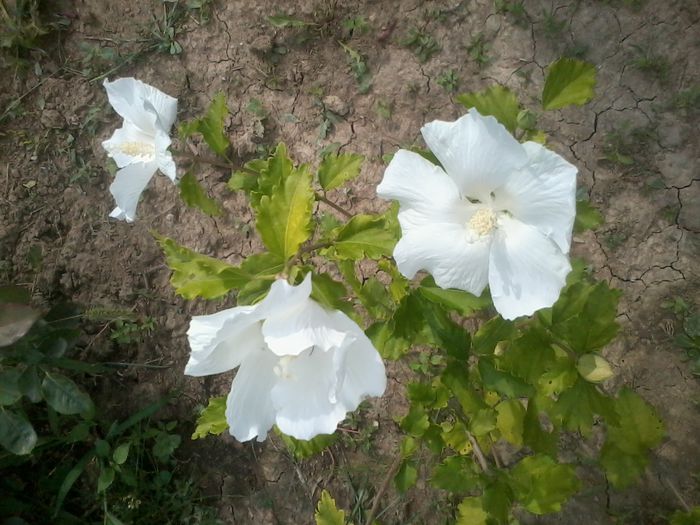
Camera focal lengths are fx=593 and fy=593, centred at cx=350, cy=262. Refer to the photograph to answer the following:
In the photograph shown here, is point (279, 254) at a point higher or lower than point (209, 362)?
higher

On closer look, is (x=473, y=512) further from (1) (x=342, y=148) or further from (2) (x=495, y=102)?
(1) (x=342, y=148)

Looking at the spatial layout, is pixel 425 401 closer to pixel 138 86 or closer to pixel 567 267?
pixel 567 267

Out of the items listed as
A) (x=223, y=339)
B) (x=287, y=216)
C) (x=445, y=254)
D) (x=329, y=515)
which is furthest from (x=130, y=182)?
(x=329, y=515)

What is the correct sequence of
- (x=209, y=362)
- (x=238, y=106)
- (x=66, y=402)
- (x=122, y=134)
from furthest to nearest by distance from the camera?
(x=238, y=106)
(x=66, y=402)
(x=122, y=134)
(x=209, y=362)

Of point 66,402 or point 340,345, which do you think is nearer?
point 340,345

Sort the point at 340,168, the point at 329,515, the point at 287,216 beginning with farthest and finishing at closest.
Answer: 1. the point at 329,515
2. the point at 340,168
3. the point at 287,216

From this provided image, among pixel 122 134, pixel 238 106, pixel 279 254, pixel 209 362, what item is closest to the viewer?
pixel 209 362

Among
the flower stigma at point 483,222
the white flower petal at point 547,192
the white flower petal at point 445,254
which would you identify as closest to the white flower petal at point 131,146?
the white flower petal at point 445,254

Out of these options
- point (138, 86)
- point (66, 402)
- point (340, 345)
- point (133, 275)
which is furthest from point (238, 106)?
point (340, 345)
